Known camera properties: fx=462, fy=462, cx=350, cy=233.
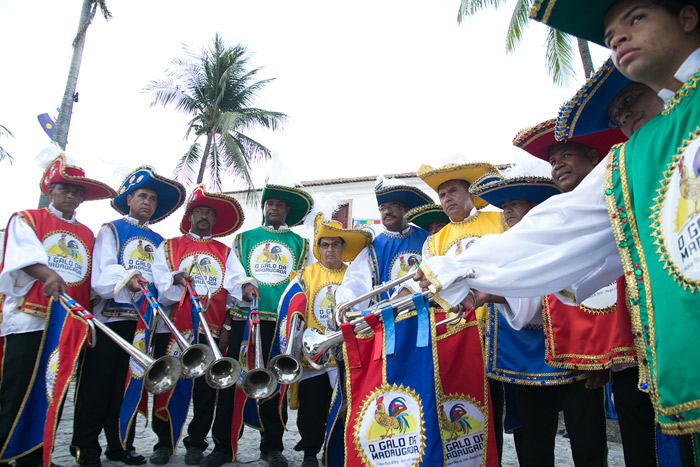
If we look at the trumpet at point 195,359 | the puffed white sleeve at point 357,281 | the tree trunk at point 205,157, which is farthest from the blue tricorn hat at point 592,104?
the tree trunk at point 205,157

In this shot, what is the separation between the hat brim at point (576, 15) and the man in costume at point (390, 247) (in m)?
2.98

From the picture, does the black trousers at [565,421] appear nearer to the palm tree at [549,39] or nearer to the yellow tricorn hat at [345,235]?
the yellow tricorn hat at [345,235]

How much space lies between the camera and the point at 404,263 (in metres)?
5.11

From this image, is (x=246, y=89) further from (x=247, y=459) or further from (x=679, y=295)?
(x=679, y=295)

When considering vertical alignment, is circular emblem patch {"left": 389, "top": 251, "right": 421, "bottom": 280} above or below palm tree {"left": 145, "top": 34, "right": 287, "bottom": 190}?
below

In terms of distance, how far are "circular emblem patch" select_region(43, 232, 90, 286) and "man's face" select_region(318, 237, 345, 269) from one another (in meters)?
2.39

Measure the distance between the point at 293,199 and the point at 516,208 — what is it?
9.45ft

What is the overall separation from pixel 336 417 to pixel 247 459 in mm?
1611

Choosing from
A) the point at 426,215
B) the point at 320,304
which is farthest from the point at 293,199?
the point at 426,215

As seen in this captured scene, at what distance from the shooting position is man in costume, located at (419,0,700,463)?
1558mm

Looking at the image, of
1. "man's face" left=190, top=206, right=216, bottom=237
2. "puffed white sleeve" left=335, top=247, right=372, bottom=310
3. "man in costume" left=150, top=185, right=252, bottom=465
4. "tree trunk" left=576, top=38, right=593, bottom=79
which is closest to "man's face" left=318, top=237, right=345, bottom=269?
"puffed white sleeve" left=335, top=247, right=372, bottom=310

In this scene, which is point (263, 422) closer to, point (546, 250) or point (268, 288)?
point (268, 288)

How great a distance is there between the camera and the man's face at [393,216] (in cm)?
546

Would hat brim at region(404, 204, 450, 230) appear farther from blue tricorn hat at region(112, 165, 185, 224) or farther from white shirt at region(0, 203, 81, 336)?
white shirt at region(0, 203, 81, 336)
